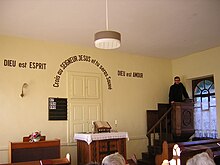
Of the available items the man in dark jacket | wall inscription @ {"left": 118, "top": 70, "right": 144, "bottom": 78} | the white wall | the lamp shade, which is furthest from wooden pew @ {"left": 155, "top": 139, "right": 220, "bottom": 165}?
wall inscription @ {"left": 118, "top": 70, "right": 144, "bottom": 78}

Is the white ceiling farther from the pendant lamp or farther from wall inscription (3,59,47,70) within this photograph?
the pendant lamp

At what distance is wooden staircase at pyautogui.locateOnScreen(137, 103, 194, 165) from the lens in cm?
693

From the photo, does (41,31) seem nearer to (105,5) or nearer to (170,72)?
(105,5)

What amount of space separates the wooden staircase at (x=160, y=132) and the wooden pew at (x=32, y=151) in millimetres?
2631

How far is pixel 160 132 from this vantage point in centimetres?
706

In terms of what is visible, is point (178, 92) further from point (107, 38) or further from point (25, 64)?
point (107, 38)

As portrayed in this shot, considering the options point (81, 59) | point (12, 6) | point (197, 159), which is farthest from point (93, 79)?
point (197, 159)

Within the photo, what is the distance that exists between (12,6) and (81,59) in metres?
2.59

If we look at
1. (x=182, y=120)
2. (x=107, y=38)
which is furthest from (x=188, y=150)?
(x=182, y=120)

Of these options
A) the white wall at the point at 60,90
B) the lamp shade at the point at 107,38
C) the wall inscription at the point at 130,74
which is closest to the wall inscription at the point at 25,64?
the white wall at the point at 60,90

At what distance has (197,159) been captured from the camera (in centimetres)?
244

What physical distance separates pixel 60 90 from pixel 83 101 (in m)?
0.64

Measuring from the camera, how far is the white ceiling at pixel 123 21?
438cm

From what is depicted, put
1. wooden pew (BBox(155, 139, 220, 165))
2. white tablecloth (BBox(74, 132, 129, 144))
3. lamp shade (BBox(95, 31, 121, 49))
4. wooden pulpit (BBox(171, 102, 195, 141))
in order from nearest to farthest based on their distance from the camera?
lamp shade (BBox(95, 31, 121, 49))
wooden pew (BBox(155, 139, 220, 165))
white tablecloth (BBox(74, 132, 129, 144))
wooden pulpit (BBox(171, 102, 195, 141))
